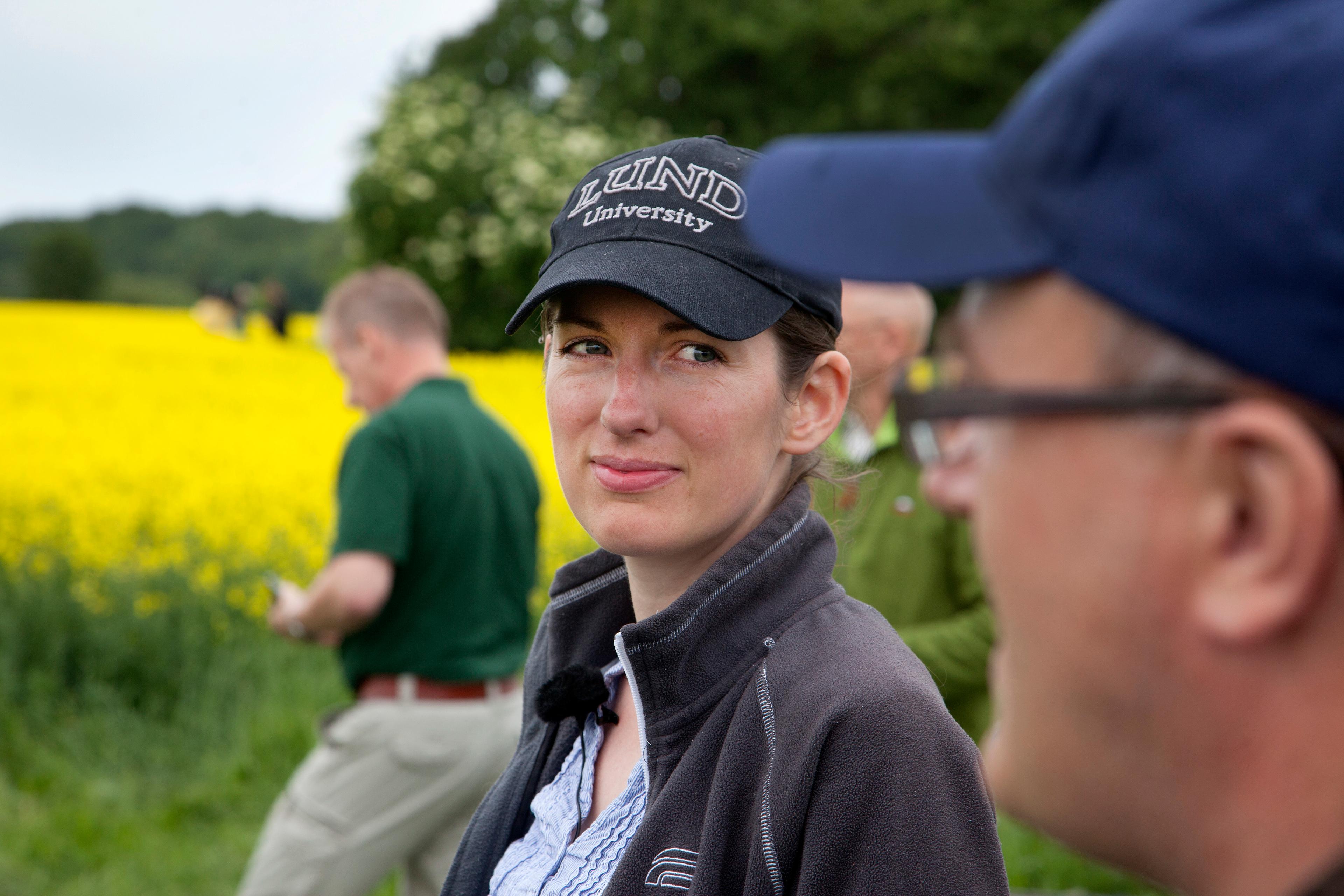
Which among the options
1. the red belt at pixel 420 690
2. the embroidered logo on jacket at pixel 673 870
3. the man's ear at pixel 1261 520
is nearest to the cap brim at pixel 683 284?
the embroidered logo on jacket at pixel 673 870

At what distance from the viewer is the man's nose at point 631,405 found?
1.67 meters

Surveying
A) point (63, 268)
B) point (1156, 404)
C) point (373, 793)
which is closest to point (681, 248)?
point (1156, 404)

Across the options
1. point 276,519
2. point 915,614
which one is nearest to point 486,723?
point 915,614

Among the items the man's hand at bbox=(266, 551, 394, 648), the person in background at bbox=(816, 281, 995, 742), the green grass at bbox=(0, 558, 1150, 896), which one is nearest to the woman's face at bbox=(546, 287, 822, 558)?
the person in background at bbox=(816, 281, 995, 742)

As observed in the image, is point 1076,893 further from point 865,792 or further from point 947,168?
point 947,168

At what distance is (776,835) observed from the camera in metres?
1.36

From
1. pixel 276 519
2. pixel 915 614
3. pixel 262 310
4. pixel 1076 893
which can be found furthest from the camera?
pixel 262 310

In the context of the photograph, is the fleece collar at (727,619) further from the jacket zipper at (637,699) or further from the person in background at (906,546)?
the person in background at (906,546)

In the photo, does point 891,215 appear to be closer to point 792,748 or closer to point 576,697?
point 792,748

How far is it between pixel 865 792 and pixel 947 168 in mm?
777

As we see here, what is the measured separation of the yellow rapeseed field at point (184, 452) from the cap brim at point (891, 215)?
16.5ft

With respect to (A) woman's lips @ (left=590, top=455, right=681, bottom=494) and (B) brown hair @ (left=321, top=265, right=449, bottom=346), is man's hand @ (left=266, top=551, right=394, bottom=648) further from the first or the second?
(A) woman's lips @ (left=590, top=455, right=681, bottom=494)

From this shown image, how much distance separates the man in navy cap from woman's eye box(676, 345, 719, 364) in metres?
0.78

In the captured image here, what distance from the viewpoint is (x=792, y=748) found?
140 cm
